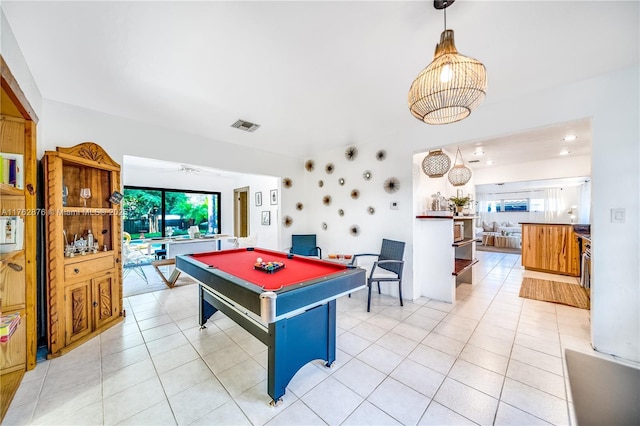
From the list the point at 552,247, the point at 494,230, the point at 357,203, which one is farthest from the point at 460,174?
the point at 494,230

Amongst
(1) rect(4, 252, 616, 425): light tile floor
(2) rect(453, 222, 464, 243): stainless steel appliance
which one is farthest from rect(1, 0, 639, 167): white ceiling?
(1) rect(4, 252, 616, 425): light tile floor

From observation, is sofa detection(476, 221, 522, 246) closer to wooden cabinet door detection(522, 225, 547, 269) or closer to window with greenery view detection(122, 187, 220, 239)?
wooden cabinet door detection(522, 225, 547, 269)

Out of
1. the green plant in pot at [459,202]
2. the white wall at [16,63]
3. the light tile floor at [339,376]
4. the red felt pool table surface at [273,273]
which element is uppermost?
the white wall at [16,63]

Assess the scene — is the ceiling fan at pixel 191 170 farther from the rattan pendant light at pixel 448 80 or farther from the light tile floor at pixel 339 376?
the rattan pendant light at pixel 448 80

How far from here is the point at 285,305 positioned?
1.53 meters

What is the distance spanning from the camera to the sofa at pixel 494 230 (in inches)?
362

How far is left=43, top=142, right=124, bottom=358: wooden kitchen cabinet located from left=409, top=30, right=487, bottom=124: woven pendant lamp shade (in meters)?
3.33

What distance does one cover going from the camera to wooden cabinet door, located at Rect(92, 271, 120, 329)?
266cm

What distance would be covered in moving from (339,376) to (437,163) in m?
3.31

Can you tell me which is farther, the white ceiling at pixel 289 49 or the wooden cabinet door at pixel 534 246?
the wooden cabinet door at pixel 534 246

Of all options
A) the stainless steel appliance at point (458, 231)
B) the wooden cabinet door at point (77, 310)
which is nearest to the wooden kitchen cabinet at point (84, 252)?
the wooden cabinet door at point (77, 310)

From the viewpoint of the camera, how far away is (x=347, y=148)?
179 inches

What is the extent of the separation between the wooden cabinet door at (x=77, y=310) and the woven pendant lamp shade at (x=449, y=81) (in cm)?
360

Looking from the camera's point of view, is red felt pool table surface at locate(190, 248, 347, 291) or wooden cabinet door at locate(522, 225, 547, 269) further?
wooden cabinet door at locate(522, 225, 547, 269)
